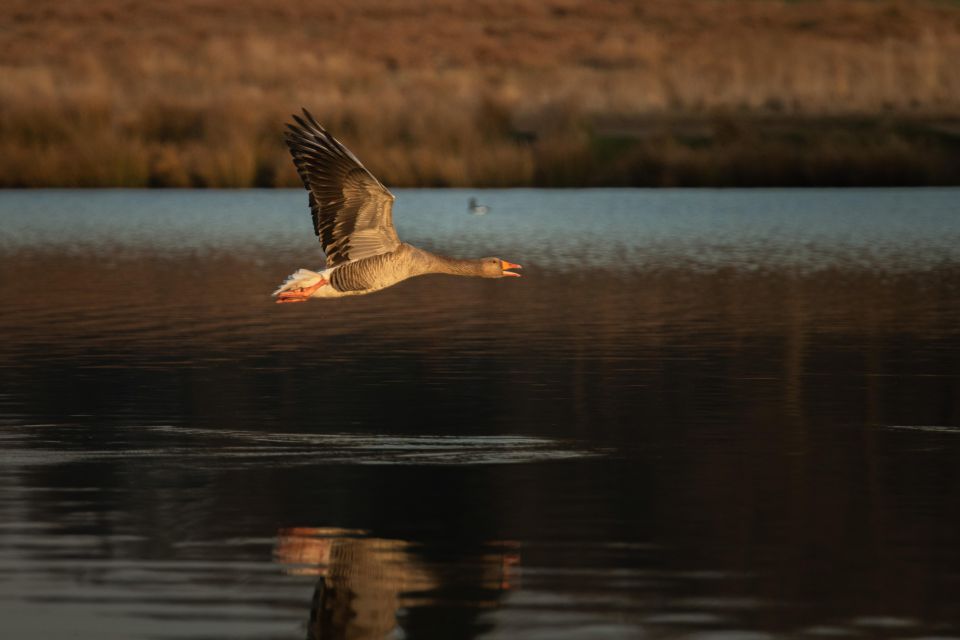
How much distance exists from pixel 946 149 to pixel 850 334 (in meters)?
31.3

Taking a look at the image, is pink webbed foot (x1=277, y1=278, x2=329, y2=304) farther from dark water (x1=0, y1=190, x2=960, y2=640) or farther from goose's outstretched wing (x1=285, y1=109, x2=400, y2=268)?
dark water (x1=0, y1=190, x2=960, y2=640)

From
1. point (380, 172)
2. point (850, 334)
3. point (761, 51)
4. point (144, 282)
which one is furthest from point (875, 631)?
point (761, 51)

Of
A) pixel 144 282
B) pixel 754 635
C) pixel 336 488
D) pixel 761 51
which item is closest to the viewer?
pixel 754 635

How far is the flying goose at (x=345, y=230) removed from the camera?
1485 cm

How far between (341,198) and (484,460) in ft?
8.59

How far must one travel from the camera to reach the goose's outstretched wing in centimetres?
1476

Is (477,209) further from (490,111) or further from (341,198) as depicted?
(341,198)

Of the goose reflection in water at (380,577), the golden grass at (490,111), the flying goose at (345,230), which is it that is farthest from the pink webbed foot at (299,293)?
the golden grass at (490,111)

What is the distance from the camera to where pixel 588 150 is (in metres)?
51.8

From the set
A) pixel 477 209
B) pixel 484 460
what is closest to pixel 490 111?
pixel 477 209

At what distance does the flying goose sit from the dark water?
39.7 inches

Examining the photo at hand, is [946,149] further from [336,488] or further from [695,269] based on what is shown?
[336,488]

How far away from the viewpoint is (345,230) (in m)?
15.3

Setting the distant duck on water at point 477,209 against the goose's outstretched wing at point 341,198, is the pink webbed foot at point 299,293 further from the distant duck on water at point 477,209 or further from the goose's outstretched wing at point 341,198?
the distant duck on water at point 477,209
